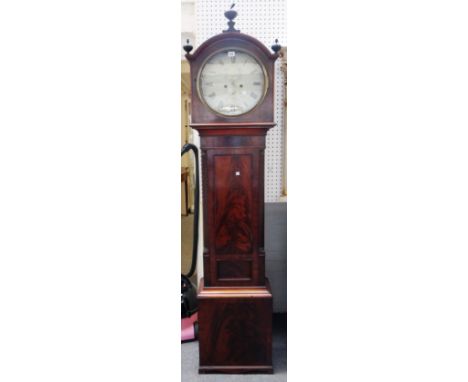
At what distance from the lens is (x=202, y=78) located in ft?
4.83

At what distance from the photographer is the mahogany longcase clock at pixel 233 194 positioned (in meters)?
1.46

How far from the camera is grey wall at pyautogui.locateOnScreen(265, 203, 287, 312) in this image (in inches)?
79.1

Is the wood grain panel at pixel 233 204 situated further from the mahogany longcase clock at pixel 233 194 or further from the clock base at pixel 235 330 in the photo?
the clock base at pixel 235 330

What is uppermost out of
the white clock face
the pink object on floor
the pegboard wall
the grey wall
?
the pegboard wall

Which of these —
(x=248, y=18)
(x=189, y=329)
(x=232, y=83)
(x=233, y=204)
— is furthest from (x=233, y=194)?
(x=248, y=18)

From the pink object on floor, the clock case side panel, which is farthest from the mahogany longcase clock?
the pink object on floor

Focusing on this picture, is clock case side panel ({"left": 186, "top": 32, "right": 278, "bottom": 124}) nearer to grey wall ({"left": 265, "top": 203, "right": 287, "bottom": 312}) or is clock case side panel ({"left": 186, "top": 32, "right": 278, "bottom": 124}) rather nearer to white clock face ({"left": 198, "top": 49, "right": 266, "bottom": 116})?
white clock face ({"left": 198, "top": 49, "right": 266, "bottom": 116})

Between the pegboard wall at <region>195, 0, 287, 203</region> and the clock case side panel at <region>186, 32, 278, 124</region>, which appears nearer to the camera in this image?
the clock case side panel at <region>186, 32, 278, 124</region>

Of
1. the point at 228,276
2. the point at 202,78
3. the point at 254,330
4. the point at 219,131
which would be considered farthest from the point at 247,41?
the point at 254,330

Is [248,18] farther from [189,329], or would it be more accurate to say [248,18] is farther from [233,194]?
[189,329]

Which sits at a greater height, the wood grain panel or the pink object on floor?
the wood grain panel

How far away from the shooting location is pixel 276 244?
204 cm

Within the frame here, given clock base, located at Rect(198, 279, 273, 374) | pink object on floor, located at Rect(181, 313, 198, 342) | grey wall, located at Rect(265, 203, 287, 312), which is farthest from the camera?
grey wall, located at Rect(265, 203, 287, 312)

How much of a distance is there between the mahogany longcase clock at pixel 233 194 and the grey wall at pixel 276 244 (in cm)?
47
